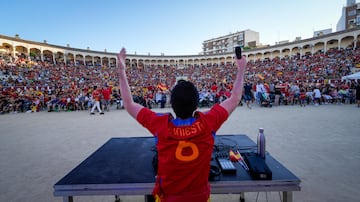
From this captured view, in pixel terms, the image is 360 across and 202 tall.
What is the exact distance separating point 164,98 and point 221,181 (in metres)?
12.4

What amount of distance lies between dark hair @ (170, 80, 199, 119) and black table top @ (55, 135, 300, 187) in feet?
2.66

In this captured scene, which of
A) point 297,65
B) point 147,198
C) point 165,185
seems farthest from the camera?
point 297,65

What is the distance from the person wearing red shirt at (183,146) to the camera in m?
1.17

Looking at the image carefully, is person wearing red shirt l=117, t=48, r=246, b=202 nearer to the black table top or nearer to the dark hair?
the dark hair

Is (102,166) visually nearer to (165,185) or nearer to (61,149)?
(165,185)

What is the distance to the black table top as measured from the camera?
1729 mm

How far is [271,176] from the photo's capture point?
5.54 ft

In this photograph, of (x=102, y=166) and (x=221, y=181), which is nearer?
(x=221, y=181)

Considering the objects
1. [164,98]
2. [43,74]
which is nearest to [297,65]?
[164,98]

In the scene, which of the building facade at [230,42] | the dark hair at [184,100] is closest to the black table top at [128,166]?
the dark hair at [184,100]

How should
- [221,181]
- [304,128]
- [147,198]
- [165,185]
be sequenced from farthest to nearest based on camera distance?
[304,128]
[147,198]
[221,181]
[165,185]

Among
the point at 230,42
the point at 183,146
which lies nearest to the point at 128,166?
the point at 183,146

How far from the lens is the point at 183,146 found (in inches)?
45.9

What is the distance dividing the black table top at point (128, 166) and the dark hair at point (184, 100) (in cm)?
81
